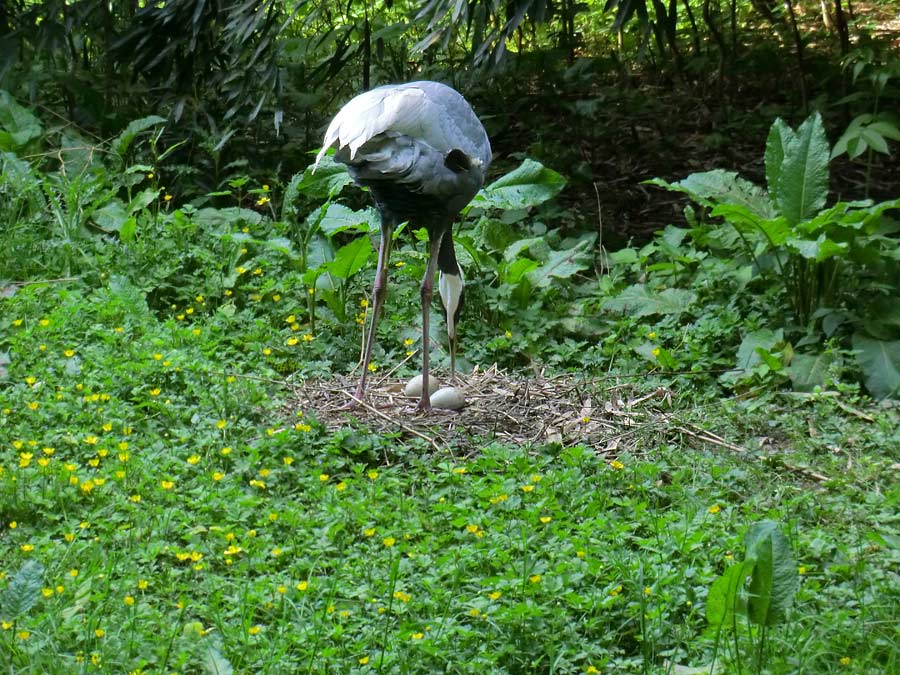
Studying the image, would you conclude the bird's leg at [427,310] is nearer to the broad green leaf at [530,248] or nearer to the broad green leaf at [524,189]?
the broad green leaf at [530,248]

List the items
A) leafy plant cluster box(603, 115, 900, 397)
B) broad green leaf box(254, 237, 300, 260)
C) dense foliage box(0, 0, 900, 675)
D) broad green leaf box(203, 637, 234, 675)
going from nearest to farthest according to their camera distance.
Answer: broad green leaf box(203, 637, 234, 675)
dense foliage box(0, 0, 900, 675)
leafy plant cluster box(603, 115, 900, 397)
broad green leaf box(254, 237, 300, 260)

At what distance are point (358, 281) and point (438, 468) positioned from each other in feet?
6.49

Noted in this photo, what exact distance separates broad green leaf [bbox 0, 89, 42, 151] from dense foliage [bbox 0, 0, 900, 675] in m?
0.02

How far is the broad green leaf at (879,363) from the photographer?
201 inches

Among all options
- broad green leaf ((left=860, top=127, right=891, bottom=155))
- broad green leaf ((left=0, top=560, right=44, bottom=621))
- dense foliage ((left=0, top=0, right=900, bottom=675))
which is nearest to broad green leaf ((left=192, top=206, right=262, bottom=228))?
dense foliage ((left=0, top=0, right=900, bottom=675))

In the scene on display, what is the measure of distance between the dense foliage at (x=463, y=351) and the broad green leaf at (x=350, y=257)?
14 mm

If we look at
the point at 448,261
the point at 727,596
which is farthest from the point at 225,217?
the point at 727,596

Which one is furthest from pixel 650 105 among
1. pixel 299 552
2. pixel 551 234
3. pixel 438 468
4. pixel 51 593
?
pixel 51 593

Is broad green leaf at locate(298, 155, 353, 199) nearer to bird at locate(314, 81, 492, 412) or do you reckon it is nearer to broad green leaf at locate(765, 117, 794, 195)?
bird at locate(314, 81, 492, 412)

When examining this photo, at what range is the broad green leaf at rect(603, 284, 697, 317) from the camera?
5.88 meters

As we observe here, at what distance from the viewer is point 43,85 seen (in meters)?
8.38

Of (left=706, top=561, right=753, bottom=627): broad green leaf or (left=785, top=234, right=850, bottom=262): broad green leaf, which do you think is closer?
(left=706, top=561, right=753, bottom=627): broad green leaf

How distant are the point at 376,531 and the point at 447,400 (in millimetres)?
1288

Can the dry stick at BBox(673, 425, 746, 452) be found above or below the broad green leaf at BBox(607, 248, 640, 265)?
below
